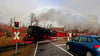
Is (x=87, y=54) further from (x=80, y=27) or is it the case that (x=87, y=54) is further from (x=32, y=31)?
(x=80, y=27)

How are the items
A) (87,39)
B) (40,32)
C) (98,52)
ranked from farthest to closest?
(40,32), (87,39), (98,52)

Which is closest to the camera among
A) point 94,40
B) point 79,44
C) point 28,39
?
point 94,40

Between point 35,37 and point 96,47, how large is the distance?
14665 millimetres

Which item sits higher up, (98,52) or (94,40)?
(94,40)

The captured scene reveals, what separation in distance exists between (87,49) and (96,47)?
2.54 ft

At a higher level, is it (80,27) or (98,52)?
(80,27)

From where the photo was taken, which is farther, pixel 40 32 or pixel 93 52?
pixel 40 32

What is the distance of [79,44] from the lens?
24.7ft

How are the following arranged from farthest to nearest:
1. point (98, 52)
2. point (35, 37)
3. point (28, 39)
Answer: point (35, 37) → point (28, 39) → point (98, 52)

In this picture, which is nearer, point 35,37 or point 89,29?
point 35,37

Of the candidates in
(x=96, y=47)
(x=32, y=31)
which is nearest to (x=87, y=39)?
(x=96, y=47)

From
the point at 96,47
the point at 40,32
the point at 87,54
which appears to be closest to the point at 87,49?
the point at 87,54

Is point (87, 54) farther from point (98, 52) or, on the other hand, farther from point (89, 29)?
point (89, 29)

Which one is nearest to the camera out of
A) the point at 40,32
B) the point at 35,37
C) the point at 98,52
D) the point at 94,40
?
the point at 98,52
